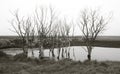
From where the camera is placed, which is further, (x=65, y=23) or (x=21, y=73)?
(x=65, y=23)

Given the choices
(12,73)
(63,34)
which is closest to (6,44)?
(63,34)

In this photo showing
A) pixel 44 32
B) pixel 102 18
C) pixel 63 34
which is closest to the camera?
pixel 102 18

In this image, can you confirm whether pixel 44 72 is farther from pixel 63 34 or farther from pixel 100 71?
pixel 63 34

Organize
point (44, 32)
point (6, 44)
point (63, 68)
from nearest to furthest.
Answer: point (63, 68), point (44, 32), point (6, 44)

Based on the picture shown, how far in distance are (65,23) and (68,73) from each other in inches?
1302

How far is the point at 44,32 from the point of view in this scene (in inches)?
1406

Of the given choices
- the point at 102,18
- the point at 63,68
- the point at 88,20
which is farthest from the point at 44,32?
the point at 63,68

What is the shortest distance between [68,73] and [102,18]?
20.4 meters

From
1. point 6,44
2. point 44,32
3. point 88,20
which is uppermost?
point 88,20

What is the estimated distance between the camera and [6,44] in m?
65.1

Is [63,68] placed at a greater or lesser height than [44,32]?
lesser

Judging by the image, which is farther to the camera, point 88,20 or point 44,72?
point 88,20

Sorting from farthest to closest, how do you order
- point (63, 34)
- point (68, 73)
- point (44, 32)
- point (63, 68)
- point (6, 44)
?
point (6, 44) → point (63, 34) → point (44, 32) → point (63, 68) → point (68, 73)

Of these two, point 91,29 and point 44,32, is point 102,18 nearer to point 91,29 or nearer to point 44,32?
point 91,29
